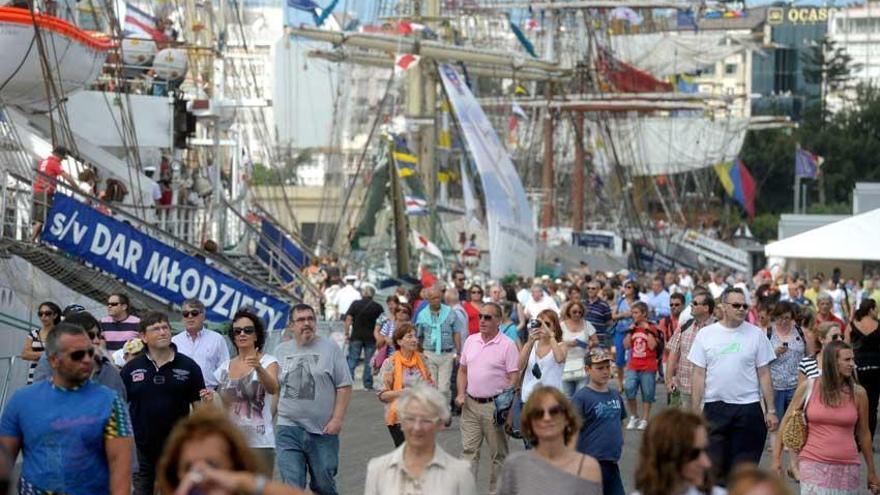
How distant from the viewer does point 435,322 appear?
53.0 ft

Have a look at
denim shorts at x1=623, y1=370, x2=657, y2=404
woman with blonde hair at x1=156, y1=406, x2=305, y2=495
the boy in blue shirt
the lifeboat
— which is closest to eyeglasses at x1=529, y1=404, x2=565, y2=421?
woman with blonde hair at x1=156, y1=406, x2=305, y2=495

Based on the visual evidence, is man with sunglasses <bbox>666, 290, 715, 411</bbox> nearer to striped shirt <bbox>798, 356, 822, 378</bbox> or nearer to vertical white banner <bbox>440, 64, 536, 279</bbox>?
striped shirt <bbox>798, 356, 822, 378</bbox>

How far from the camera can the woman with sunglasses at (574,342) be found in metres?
14.2

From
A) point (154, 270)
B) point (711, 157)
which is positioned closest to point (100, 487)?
point (154, 270)

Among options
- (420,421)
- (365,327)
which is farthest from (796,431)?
(365,327)

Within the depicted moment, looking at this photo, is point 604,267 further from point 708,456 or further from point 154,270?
point 708,456

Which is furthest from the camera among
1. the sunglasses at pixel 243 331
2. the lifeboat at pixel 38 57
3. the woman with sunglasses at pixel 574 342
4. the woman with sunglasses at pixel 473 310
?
the lifeboat at pixel 38 57

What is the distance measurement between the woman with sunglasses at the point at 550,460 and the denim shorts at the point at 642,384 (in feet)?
37.8

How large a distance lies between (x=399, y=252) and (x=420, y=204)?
4.84m

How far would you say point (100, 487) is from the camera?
7762mm

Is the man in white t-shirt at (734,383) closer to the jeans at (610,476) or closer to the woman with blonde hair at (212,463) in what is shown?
the jeans at (610,476)

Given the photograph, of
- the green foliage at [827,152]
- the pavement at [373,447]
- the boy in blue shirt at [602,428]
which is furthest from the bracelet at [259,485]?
the green foliage at [827,152]

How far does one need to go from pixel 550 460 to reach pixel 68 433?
6.02 feet

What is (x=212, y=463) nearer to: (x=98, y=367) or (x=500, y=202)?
(x=98, y=367)
